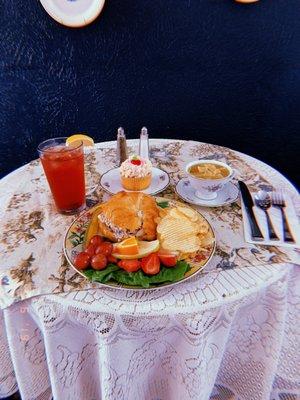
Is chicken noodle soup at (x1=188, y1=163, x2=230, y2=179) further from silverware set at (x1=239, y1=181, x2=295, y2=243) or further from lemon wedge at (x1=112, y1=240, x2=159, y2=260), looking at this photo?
lemon wedge at (x1=112, y1=240, x2=159, y2=260)

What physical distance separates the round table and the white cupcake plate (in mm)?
211

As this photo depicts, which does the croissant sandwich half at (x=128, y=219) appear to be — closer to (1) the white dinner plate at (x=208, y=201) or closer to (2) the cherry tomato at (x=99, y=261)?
(2) the cherry tomato at (x=99, y=261)

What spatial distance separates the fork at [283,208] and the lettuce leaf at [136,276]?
1.01 ft

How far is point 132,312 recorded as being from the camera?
0.60m

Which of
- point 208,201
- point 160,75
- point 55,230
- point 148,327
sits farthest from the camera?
point 160,75

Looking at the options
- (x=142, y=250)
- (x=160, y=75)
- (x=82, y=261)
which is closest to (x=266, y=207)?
(x=142, y=250)

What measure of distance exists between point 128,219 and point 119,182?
0.33 meters

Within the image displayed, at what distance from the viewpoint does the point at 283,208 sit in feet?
2.94

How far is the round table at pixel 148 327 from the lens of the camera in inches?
24.0

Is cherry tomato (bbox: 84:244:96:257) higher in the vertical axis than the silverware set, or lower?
lower

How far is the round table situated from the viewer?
0.61 m

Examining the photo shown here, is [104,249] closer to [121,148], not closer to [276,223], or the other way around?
[276,223]

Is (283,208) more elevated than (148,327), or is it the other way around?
(283,208)

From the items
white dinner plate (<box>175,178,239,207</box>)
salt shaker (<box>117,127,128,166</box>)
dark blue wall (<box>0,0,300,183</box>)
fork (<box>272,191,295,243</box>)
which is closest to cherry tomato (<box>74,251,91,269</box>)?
white dinner plate (<box>175,178,239,207</box>)
